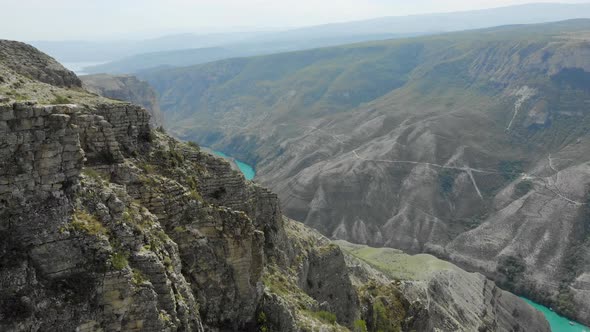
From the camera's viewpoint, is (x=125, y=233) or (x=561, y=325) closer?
(x=125, y=233)

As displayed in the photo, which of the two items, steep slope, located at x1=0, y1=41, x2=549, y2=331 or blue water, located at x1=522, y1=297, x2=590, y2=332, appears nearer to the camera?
steep slope, located at x1=0, y1=41, x2=549, y2=331

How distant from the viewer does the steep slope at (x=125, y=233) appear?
1326cm

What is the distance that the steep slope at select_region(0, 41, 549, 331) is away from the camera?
13.3 meters

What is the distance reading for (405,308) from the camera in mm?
40500

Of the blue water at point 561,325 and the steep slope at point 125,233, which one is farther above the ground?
the steep slope at point 125,233

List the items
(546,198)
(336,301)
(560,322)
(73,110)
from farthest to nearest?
(546,198)
(560,322)
(336,301)
(73,110)

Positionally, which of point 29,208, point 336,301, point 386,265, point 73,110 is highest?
point 73,110

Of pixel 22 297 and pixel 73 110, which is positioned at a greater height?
pixel 73 110

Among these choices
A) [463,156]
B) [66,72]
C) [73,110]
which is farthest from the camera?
[463,156]

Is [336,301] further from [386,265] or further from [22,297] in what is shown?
[386,265]

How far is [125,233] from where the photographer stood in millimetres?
15008

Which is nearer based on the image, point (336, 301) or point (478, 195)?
point (336, 301)

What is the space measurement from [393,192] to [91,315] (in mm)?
153867

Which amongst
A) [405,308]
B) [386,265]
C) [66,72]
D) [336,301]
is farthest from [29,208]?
[386,265]
